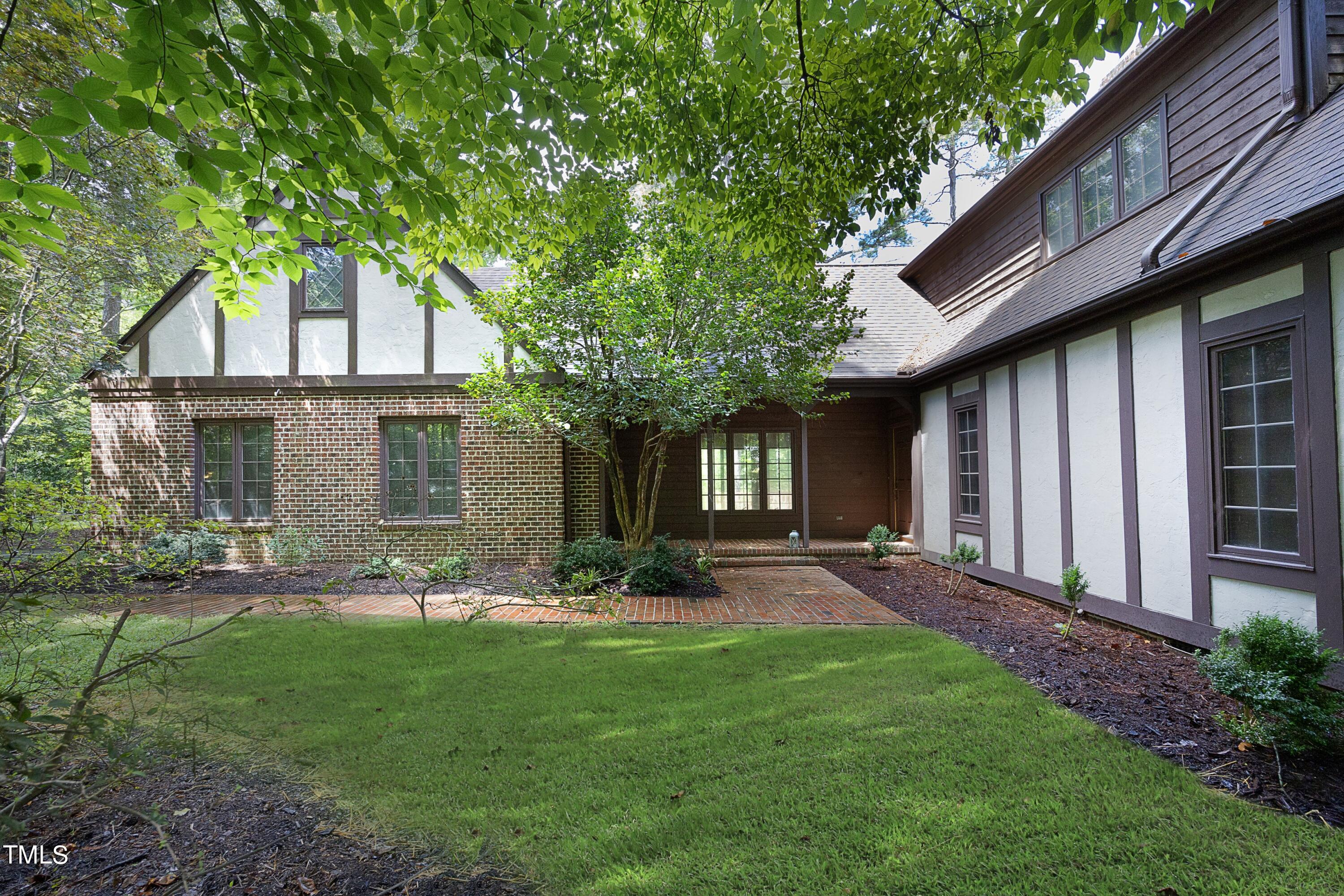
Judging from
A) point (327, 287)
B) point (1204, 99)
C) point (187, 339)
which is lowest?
point (187, 339)

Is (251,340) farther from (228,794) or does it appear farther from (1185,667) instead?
(1185,667)

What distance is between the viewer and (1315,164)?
439 centimetres

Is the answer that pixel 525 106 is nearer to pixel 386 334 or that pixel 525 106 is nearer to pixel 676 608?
pixel 676 608

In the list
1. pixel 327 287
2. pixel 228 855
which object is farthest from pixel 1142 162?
pixel 327 287

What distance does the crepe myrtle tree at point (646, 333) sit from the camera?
750 centimetres

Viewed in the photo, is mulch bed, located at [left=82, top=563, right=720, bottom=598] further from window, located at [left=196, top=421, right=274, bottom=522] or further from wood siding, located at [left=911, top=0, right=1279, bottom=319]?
wood siding, located at [left=911, top=0, right=1279, bottom=319]

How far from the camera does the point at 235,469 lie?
995cm

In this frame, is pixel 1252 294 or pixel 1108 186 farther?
pixel 1108 186

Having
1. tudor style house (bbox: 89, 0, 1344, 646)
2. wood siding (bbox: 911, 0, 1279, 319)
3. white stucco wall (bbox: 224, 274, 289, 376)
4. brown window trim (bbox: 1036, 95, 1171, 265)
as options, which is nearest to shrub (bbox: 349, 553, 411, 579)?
tudor style house (bbox: 89, 0, 1344, 646)

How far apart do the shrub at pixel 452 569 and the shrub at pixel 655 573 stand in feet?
7.42

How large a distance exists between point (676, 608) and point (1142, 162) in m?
7.22

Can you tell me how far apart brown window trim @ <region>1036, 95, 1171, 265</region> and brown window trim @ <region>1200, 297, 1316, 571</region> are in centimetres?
236

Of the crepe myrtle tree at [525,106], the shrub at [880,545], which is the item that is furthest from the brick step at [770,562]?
the crepe myrtle tree at [525,106]

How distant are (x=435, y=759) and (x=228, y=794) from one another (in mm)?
947
